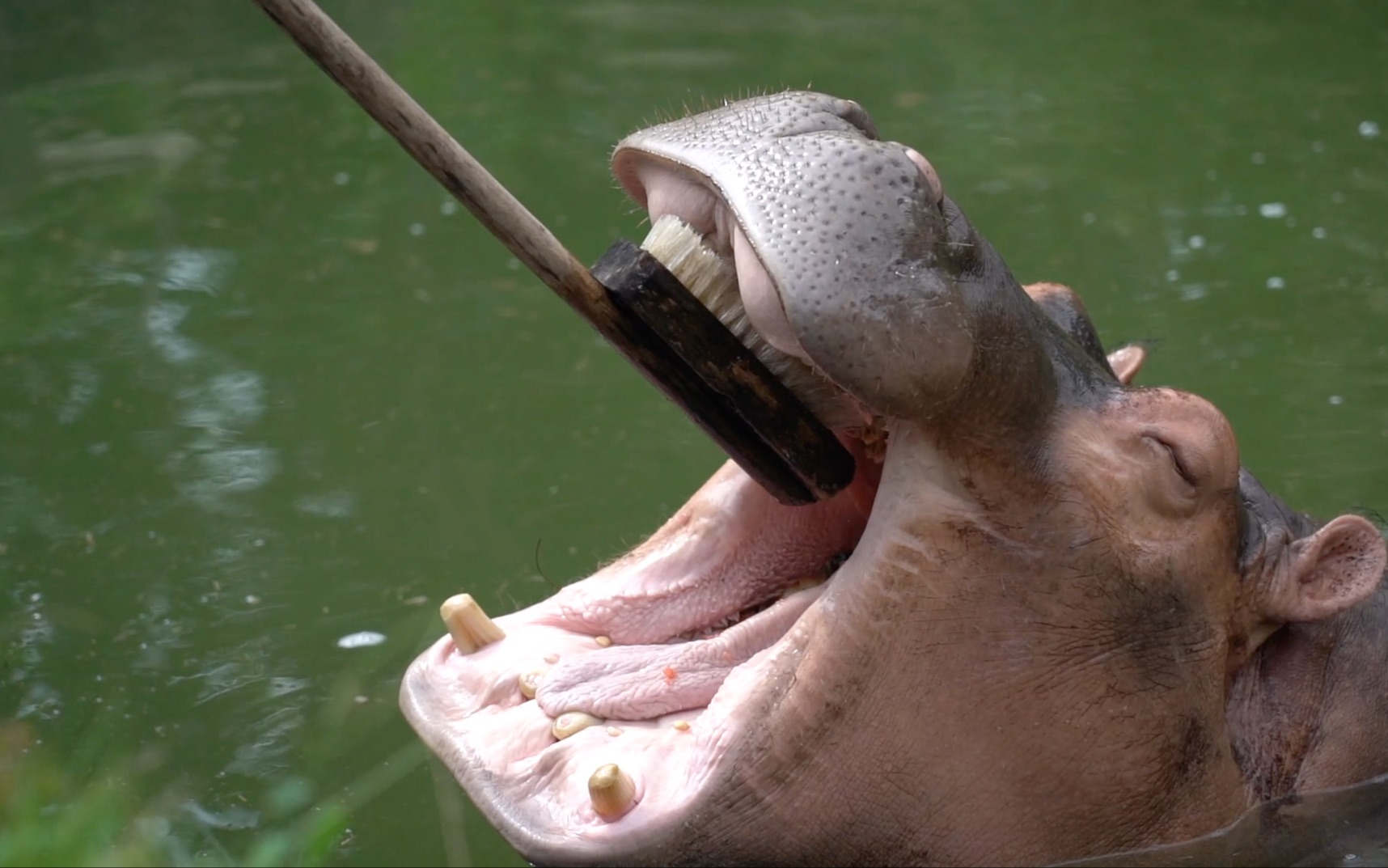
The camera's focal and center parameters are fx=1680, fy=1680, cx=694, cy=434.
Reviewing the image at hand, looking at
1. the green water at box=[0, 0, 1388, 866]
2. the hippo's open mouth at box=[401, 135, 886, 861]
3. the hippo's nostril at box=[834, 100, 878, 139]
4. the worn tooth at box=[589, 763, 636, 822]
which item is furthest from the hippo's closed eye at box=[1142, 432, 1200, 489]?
the green water at box=[0, 0, 1388, 866]

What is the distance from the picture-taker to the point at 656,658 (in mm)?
2945

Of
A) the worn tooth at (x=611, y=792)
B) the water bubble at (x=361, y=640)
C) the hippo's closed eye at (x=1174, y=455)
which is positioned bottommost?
the water bubble at (x=361, y=640)

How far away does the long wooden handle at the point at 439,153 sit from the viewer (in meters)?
2.19

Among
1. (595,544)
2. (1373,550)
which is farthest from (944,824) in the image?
(595,544)

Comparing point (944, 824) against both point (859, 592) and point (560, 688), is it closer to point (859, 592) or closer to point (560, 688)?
point (859, 592)

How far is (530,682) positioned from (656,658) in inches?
9.1

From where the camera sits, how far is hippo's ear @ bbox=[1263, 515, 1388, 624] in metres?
2.97

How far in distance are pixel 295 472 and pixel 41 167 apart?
3186mm

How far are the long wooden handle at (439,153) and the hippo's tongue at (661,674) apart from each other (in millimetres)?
582

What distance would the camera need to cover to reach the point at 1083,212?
22.8ft

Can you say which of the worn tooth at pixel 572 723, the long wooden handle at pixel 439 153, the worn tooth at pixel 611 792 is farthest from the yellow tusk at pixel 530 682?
the long wooden handle at pixel 439 153

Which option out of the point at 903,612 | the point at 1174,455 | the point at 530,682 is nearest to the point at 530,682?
→ the point at 530,682

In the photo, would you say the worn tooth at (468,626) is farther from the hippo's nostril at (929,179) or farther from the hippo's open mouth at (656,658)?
the hippo's nostril at (929,179)

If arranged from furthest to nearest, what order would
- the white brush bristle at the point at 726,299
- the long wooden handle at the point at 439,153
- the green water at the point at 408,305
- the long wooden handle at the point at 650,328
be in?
the green water at the point at 408,305, the white brush bristle at the point at 726,299, the long wooden handle at the point at 650,328, the long wooden handle at the point at 439,153
